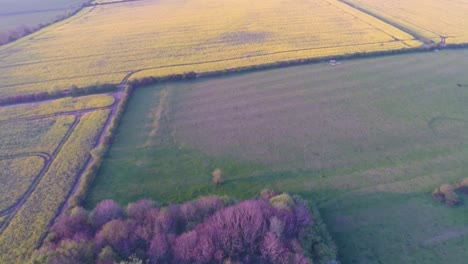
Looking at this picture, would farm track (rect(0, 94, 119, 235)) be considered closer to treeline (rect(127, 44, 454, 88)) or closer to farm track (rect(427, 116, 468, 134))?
treeline (rect(127, 44, 454, 88))

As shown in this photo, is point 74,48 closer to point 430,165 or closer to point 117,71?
point 117,71

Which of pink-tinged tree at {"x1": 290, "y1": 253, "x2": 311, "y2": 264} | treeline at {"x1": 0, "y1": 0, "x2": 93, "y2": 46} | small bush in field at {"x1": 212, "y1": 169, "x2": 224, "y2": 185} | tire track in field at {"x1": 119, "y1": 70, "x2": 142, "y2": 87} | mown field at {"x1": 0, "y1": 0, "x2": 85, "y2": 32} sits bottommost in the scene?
pink-tinged tree at {"x1": 290, "y1": 253, "x2": 311, "y2": 264}

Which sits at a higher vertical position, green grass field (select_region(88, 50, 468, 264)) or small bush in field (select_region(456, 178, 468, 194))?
green grass field (select_region(88, 50, 468, 264))

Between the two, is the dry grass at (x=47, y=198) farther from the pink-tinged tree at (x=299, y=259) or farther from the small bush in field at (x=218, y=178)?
the pink-tinged tree at (x=299, y=259)

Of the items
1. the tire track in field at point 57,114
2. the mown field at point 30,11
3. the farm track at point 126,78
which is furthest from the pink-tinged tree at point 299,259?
the mown field at point 30,11

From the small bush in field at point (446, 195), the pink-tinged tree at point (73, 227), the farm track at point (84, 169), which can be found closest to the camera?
the pink-tinged tree at point (73, 227)

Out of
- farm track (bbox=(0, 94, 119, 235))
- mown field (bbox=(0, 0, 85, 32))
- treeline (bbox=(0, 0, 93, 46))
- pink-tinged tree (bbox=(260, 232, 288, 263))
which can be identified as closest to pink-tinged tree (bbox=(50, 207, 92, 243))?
farm track (bbox=(0, 94, 119, 235))

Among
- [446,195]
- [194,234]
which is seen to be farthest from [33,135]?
[446,195]
